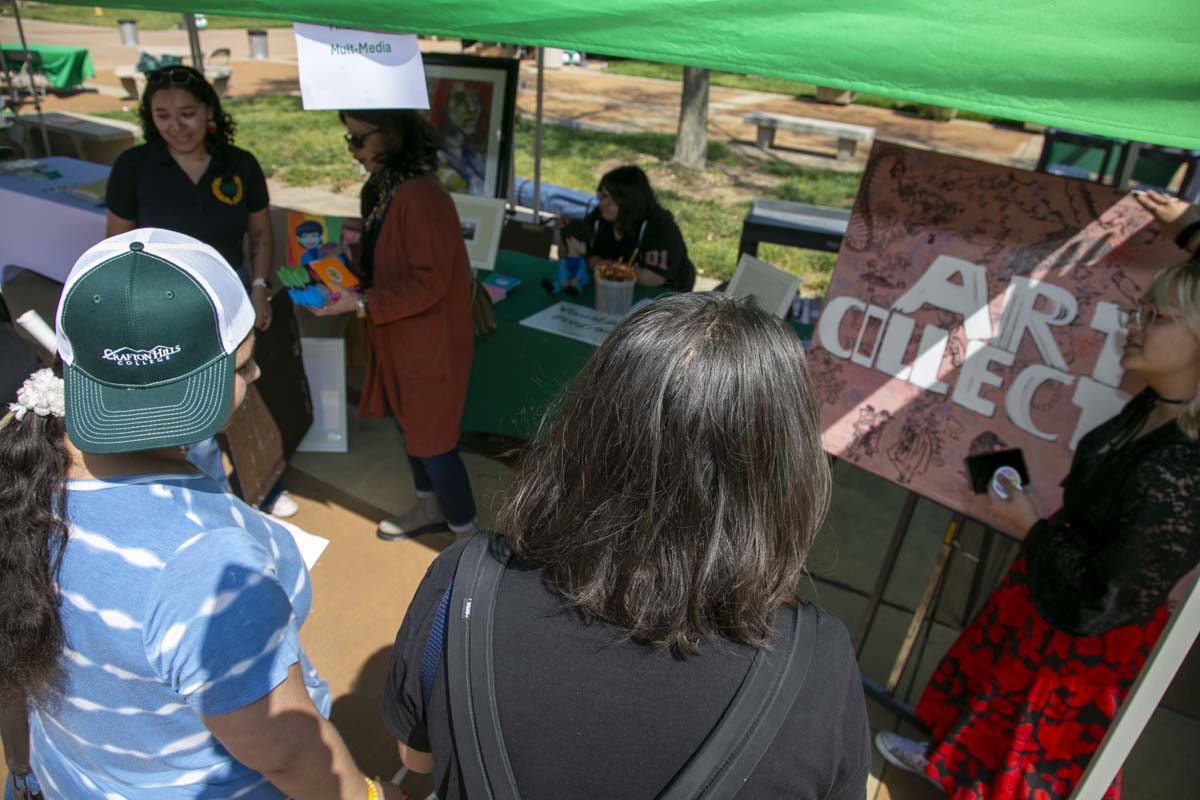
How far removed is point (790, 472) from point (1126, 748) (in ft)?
4.02

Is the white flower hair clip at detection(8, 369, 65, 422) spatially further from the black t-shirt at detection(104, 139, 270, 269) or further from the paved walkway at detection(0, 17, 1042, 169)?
the paved walkway at detection(0, 17, 1042, 169)

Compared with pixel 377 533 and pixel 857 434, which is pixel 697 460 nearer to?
pixel 857 434

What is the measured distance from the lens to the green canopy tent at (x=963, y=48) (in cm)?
139

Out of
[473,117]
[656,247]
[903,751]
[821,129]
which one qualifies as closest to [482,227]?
[656,247]

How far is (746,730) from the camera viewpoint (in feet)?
2.69

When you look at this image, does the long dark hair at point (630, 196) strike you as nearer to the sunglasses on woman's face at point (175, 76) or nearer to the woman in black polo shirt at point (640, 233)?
the woman in black polo shirt at point (640, 233)

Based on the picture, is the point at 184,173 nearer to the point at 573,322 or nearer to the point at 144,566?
the point at 573,322

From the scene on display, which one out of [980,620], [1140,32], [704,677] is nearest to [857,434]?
[980,620]

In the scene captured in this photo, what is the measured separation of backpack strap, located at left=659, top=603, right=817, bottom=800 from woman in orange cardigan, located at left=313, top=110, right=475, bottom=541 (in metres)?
1.88

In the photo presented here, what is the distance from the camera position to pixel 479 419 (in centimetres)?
356

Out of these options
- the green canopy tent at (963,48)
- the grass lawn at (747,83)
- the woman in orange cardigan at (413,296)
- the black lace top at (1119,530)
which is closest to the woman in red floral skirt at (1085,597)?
the black lace top at (1119,530)

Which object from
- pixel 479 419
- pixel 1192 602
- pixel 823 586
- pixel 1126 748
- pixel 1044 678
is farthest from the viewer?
pixel 479 419

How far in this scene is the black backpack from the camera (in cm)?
81

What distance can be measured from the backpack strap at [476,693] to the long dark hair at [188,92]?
8.61ft
